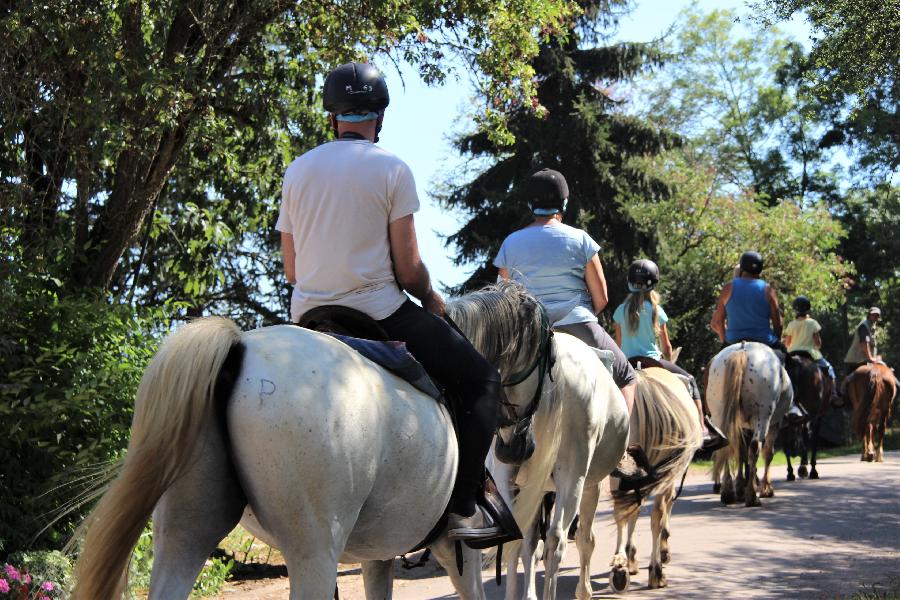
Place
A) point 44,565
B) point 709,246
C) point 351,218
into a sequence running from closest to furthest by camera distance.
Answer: point 351,218, point 44,565, point 709,246

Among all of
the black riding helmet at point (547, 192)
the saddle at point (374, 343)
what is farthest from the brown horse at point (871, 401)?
the saddle at point (374, 343)

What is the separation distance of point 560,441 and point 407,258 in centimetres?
264

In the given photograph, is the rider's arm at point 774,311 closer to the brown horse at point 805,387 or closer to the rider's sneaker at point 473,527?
→ the brown horse at point 805,387

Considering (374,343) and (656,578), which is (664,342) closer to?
(656,578)

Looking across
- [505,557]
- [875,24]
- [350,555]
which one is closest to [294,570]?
[350,555]

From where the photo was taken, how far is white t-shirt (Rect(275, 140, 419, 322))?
423cm

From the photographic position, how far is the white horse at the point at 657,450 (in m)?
8.41

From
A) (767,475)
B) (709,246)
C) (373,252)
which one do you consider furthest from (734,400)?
(709,246)

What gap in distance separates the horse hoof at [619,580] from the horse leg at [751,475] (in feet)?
16.0

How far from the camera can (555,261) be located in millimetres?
7055

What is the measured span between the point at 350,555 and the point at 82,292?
5.90 m

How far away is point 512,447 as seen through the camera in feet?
19.5

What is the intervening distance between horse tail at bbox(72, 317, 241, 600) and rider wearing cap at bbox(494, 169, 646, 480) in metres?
3.72

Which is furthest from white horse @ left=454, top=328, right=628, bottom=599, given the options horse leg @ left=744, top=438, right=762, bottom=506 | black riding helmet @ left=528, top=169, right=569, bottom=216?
horse leg @ left=744, top=438, right=762, bottom=506
